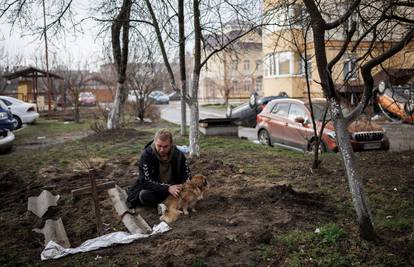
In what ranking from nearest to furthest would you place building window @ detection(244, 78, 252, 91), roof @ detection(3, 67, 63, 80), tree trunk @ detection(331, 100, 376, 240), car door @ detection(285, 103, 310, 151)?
tree trunk @ detection(331, 100, 376, 240) < car door @ detection(285, 103, 310, 151) < roof @ detection(3, 67, 63, 80) < building window @ detection(244, 78, 252, 91)

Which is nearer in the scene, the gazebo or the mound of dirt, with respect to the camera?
the mound of dirt

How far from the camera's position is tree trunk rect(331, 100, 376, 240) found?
4.50m

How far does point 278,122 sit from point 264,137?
3.74 ft

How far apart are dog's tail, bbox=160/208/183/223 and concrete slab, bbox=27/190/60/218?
1.97m

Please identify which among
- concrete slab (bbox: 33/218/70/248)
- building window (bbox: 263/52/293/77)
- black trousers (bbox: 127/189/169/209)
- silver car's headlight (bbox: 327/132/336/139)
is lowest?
concrete slab (bbox: 33/218/70/248)

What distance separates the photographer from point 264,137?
13820 mm

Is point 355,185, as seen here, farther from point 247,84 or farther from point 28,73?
point 247,84

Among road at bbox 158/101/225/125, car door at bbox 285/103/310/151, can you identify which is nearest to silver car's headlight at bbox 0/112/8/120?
car door at bbox 285/103/310/151

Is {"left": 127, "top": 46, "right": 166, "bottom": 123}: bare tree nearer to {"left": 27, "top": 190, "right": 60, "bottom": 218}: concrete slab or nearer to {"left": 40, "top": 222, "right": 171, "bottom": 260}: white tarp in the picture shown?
{"left": 27, "top": 190, "right": 60, "bottom": 218}: concrete slab

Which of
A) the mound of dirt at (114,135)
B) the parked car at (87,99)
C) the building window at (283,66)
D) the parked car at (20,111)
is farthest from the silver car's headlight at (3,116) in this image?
the parked car at (87,99)

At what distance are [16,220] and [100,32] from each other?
7322 millimetres

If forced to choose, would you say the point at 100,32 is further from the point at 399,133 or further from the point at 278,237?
the point at 399,133

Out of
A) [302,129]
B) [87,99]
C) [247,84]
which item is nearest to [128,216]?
[302,129]

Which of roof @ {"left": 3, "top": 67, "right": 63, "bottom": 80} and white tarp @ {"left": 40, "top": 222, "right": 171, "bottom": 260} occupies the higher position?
roof @ {"left": 3, "top": 67, "right": 63, "bottom": 80}
